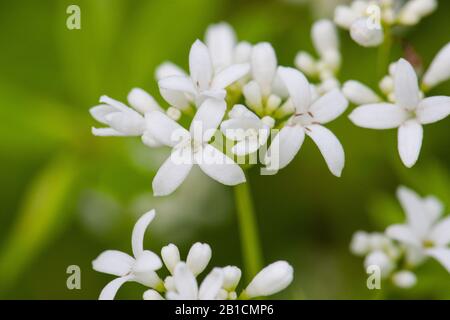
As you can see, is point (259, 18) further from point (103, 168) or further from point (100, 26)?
point (103, 168)

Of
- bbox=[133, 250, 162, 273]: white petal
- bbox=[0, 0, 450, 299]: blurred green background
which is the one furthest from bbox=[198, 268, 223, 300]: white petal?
bbox=[0, 0, 450, 299]: blurred green background

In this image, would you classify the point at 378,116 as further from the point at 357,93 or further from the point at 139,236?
the point at 139,236

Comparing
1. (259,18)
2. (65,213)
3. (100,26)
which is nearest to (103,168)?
(65,213)

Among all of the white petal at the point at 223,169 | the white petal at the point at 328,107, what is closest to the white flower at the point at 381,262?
the white petal at the point at 328,107

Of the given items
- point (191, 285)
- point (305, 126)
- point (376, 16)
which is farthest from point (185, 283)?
point (376, 16)

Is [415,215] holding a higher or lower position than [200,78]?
lower

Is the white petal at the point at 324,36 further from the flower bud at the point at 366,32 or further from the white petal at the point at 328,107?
the white petal at the point at 328,107
